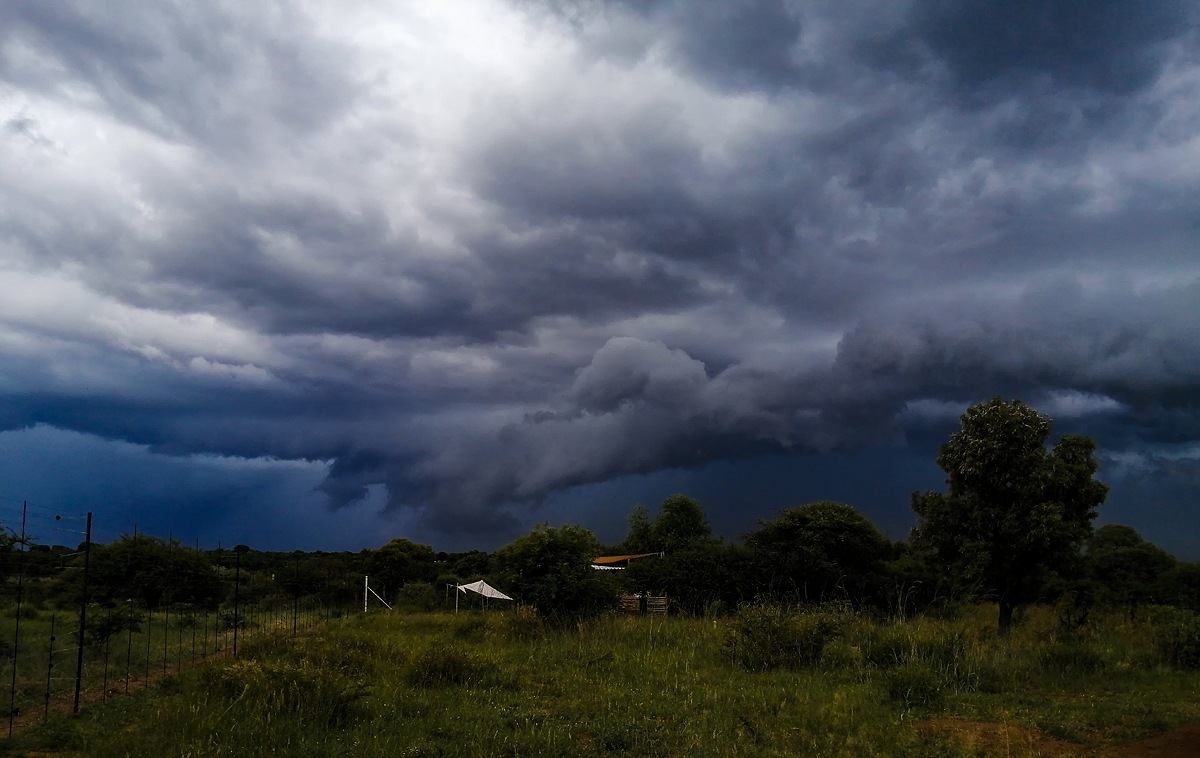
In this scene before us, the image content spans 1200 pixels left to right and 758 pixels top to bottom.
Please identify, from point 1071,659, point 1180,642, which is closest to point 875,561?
point 1180,642

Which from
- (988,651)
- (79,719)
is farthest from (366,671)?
(988,651)

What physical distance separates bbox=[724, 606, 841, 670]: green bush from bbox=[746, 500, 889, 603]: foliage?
38.6 ft

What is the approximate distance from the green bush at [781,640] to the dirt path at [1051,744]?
4.27 m

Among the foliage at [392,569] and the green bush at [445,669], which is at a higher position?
the green bush at [445,669]

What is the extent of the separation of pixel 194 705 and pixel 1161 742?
11632 mm

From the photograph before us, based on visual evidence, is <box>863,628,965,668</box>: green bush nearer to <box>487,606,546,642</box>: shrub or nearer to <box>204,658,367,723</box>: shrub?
<box>487,606,546,642</box>: shrub

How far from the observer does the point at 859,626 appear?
15.3m

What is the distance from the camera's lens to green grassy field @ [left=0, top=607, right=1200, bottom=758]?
832 centimetres

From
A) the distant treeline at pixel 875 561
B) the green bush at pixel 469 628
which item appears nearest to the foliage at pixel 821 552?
the distant treeline at pixel 875 561

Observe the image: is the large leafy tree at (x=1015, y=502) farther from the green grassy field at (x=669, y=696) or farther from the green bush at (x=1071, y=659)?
the green bush at (x=1071, y=659)

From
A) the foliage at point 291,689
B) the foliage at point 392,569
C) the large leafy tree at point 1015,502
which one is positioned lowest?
the foliage at point 392,569

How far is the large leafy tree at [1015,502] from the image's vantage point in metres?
18.3

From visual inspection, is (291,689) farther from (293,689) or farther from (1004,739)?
(1004,739)

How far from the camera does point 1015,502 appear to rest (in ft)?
62.3
